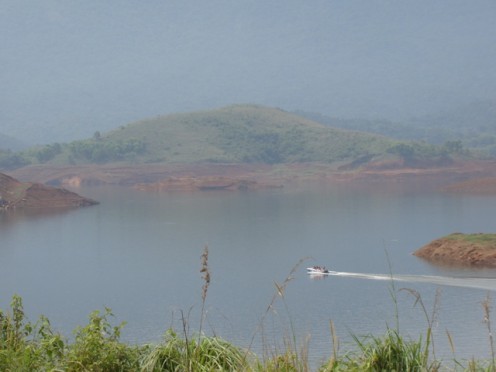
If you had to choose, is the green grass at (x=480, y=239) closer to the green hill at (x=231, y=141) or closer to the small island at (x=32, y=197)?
the small island at (x=32, y=197)

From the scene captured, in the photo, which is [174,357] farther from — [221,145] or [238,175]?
[221,145]

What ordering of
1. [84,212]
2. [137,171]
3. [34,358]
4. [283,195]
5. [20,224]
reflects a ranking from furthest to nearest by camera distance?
[137,171] < [283,195] < [84,212] < [20,224] < [34,358]

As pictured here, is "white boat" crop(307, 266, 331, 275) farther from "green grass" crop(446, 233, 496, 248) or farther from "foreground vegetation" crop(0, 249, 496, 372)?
"foreground vegetation" crop(0, 249, 496, 372)

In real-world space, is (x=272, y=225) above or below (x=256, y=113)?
below

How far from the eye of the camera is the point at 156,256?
46.3m

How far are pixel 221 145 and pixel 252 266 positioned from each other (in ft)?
331

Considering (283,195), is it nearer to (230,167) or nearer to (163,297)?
(230,167)

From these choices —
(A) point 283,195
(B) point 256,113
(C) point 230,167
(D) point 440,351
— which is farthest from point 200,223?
(B) point 256,113

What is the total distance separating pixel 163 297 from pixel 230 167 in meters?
94.6

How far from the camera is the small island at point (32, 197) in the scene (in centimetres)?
8188

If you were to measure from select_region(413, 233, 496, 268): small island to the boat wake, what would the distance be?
4.38m

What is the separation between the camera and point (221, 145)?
463 feet

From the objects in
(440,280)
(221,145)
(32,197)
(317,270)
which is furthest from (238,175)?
(440,280)

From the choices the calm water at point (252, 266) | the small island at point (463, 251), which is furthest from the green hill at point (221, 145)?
the small island at point (463, 251)
